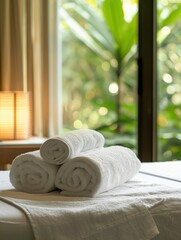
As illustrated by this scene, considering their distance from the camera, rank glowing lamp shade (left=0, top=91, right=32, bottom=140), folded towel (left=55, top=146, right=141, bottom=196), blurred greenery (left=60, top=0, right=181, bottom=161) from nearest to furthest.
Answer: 1. folded towel (left=55, top=146, right=141, bottom=196)
2. glowing lamp shade (left=0, top=91, right=32, bottom=140)
3. blurred greenery (left=60, top=0, right=181, bottom=161)

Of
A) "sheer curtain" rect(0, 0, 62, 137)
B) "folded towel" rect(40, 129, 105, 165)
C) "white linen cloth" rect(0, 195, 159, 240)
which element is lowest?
"white linen cloth" rect(0, 195, 159, 240)

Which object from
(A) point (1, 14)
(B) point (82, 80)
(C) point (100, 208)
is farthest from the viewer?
(B) point (82, 80)

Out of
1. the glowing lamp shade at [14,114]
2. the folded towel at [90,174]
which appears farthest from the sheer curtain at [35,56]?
the folded towel at [90,174]

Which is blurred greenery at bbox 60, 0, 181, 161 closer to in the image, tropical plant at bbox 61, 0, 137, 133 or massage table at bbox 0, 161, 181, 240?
tropical plant at bbox 61, 0, 137, 133

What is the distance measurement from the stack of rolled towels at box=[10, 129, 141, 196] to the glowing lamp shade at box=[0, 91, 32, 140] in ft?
4.55

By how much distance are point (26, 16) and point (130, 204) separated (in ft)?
6.93

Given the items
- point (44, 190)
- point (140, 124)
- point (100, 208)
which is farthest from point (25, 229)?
point (140, 124)

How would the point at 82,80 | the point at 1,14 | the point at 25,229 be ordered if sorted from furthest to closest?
the point at 82,80
the point at 1,14
the point at 25,229

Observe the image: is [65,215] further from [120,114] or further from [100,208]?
[120,114]

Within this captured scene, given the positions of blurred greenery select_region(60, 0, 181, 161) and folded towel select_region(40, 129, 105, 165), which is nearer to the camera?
folded towel select_region(40, 129, 105, 165)

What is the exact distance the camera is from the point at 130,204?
1494mm

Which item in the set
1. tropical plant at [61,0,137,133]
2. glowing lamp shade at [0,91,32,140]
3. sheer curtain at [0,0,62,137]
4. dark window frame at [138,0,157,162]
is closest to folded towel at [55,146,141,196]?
glowing lamp shade at [0,91,32,140]

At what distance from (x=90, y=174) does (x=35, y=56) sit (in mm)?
1921

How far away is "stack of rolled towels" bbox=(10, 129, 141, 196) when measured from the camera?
1587mm
